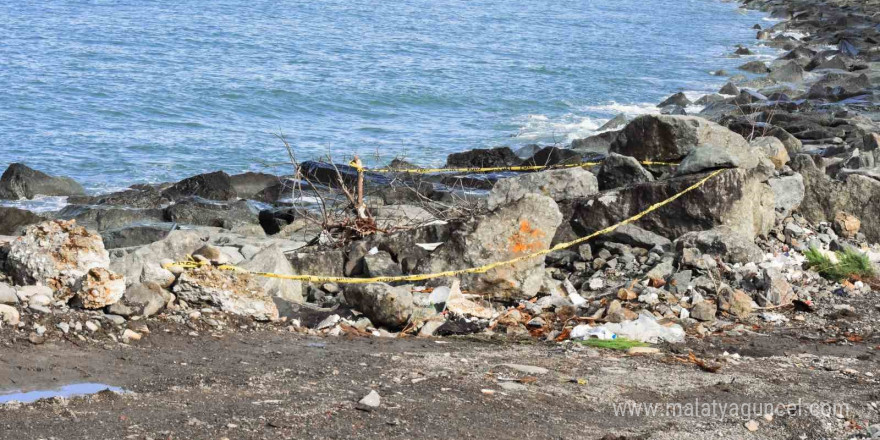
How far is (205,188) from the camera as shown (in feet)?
48.0

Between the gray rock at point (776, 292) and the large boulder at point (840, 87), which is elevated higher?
the gray rock at point (776, 292)

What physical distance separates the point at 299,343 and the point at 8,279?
1.90 metres

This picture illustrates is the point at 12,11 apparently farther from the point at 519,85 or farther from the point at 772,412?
the point at 772,412

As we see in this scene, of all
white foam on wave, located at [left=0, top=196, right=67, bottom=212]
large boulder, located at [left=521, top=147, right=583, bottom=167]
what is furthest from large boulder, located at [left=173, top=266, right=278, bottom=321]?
large boulder, located at [left=521, top=147, right=583, bottom=167]

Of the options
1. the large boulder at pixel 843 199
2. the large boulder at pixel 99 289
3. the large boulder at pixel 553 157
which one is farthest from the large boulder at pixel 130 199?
the large boulder at pixel 843 199

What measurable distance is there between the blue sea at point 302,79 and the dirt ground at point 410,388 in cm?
826

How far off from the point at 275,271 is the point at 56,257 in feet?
5.31

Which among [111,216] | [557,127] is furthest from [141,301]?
[557,127]

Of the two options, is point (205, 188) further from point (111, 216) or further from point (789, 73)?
point (789, 73)

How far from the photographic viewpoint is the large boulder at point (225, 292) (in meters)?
5.84

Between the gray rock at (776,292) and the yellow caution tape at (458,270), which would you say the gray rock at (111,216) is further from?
the gray rock at (776,292)

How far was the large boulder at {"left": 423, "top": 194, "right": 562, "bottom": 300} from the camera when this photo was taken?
7.06 m

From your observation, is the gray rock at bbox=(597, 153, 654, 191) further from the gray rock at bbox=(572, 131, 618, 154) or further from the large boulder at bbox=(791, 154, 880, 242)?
the gray rock at bbox=(572, 131, 618, 154)

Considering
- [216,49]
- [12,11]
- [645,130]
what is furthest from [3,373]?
[12,11]
